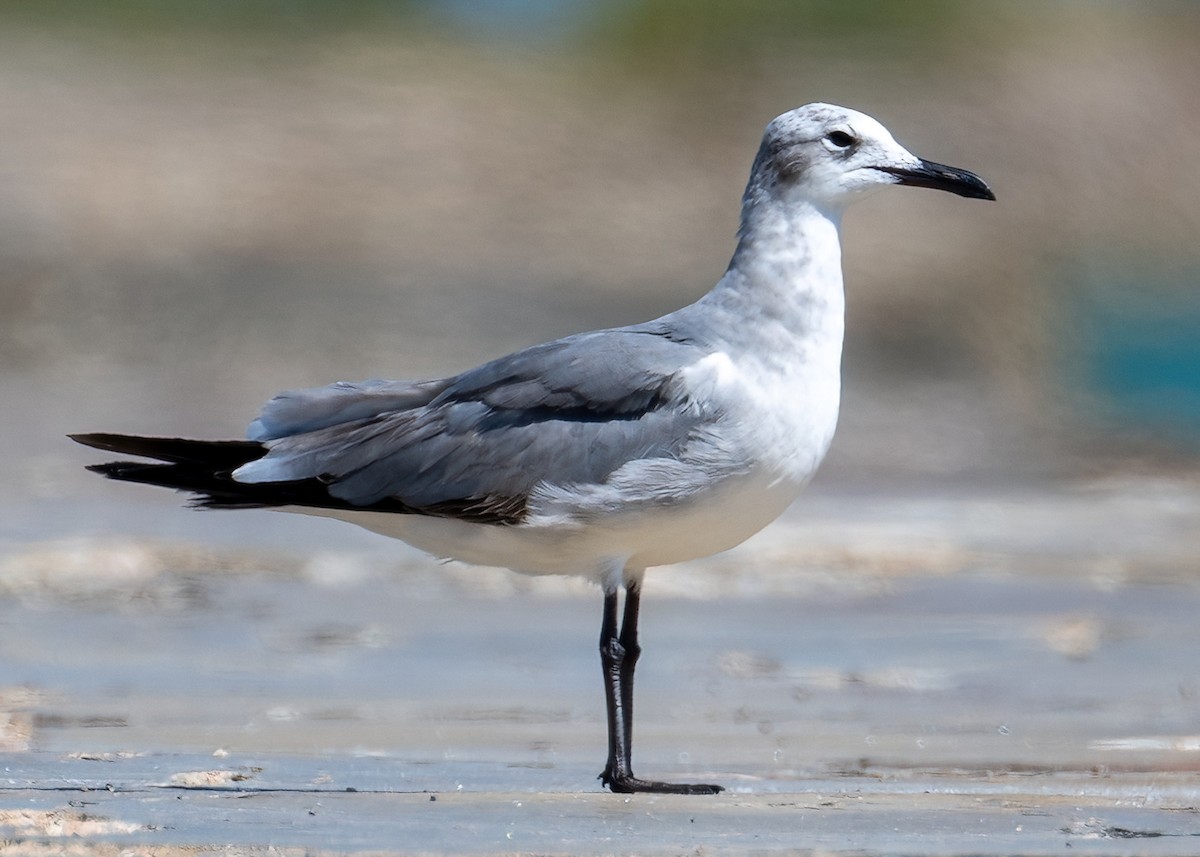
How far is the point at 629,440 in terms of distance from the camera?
5.82 metres

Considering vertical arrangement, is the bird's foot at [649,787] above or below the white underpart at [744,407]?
below

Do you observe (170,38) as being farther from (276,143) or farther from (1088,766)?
(1088,766)

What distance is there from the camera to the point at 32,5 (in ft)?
74.6

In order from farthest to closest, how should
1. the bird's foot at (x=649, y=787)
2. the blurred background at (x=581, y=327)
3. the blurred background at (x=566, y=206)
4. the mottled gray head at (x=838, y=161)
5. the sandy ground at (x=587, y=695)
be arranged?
the blurred background at (x=566, y=206) → the blurred background at (x=581, y=327) → the mottled gray head at (x=838, y=161) → the bird's foot at (x=649, y=787) → the sandy ground at (x=587, y=695)

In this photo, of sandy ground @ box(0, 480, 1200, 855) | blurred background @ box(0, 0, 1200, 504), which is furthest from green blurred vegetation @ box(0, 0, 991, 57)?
sandy ground @ box(0, 480, 1200, 855)

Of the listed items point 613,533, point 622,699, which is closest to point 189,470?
point 613,533

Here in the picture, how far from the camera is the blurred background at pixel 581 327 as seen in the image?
7398mm

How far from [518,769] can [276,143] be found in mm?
15051

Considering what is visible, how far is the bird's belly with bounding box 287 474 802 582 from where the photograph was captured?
567 cm

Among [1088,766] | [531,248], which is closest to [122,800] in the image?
[1088,766]

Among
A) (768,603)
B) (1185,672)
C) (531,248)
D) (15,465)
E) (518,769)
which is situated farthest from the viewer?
(531,248)

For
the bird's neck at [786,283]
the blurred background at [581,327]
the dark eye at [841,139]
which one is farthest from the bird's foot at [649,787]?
the dark eye at [841,139]

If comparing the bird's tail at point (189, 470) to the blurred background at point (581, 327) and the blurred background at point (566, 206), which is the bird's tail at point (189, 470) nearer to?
the blurred background at point (581, 327)

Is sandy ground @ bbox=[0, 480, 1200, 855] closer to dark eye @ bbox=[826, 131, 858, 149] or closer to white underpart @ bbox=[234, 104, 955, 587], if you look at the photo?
white underpart @ bbox=[234, 104, 955, 587]
